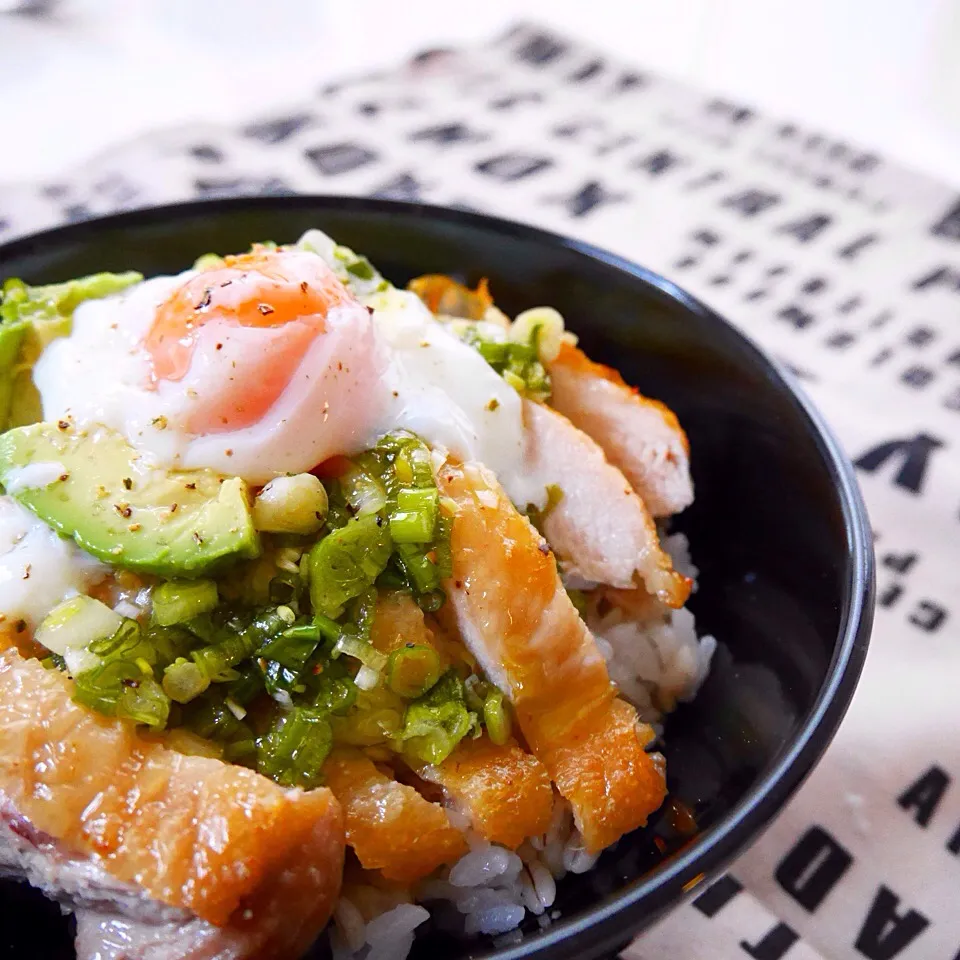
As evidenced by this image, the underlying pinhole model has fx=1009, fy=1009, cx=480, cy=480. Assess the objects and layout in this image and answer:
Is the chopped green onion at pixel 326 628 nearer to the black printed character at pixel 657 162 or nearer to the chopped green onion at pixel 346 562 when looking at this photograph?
the chopped green onion at pixel 346 562

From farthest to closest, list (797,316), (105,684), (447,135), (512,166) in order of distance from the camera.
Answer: (447,135)
(512,166)
(797,316)
(105,684)

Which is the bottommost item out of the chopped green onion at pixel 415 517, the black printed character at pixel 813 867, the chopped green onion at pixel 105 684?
the black printed character at pixel 813 867

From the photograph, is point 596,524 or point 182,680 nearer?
point 182,680

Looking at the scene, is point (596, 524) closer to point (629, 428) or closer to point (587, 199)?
point (629, 428)

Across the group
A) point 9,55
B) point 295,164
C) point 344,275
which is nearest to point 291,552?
point 344,275

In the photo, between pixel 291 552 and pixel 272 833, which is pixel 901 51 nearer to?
pixel 291 552

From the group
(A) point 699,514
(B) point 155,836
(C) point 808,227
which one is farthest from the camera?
(C) point 808,227

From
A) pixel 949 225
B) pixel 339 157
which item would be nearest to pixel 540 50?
pixel 339 157

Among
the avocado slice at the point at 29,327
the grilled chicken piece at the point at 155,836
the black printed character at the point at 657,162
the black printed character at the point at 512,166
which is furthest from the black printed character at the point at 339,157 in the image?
the grilled chicken piece at the point at 155,836
